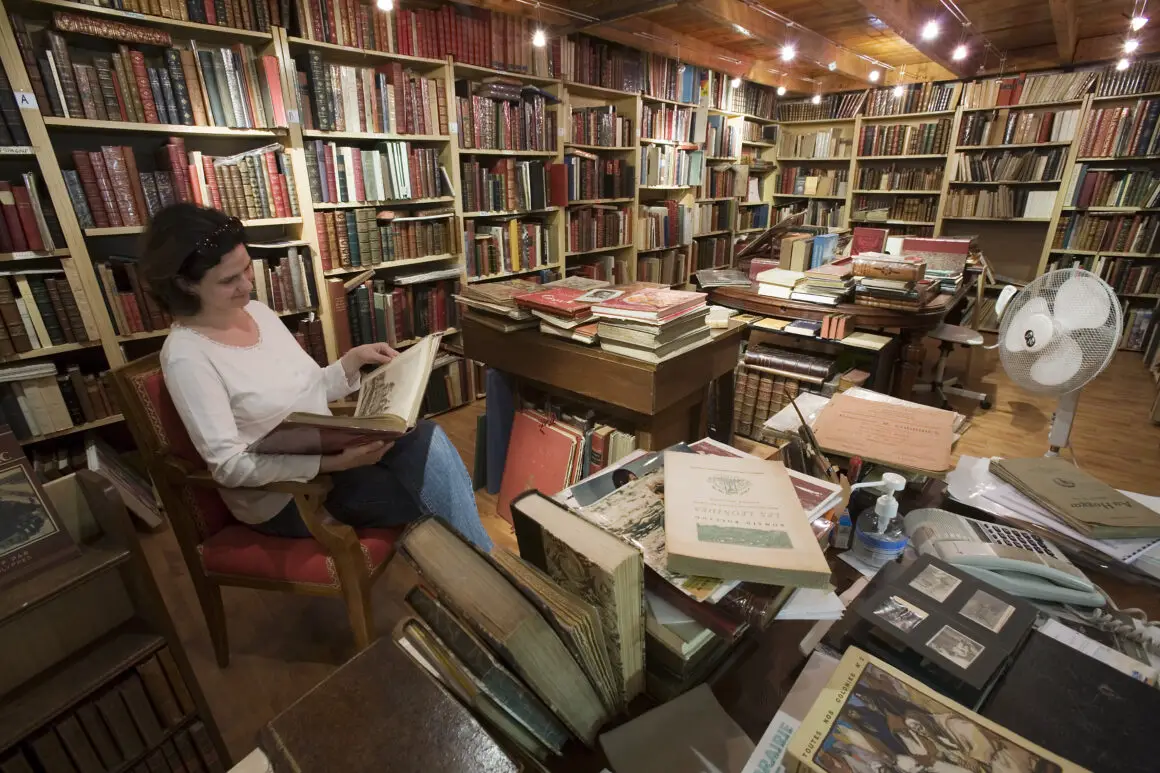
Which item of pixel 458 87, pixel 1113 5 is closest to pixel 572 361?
pixel 458 87

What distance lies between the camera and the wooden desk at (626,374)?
1.51 meters

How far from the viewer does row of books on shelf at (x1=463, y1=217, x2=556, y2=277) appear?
310 cm

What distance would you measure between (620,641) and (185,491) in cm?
123

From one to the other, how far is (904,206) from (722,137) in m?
1.89

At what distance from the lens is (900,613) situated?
2.28 ft

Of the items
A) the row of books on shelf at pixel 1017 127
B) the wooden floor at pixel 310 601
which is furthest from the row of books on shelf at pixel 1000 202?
the wooden floor at pixel 310 601

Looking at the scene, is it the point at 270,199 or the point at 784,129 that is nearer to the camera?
the point at 270,199

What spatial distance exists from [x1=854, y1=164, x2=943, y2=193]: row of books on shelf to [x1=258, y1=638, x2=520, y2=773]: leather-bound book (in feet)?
18.9

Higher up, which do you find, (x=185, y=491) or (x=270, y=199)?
(x=270, y=199)

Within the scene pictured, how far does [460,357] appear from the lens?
3203mm

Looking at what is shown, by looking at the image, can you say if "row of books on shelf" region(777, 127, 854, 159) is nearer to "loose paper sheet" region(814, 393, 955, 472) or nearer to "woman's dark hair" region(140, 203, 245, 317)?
"loose paper sheet" region(814, 393, 955, 472)

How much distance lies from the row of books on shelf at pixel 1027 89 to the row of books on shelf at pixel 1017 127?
9 centimetres

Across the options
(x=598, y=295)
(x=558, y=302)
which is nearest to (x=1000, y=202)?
(x=598, y=295)

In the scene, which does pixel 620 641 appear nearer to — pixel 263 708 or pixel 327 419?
pixel 327 419
